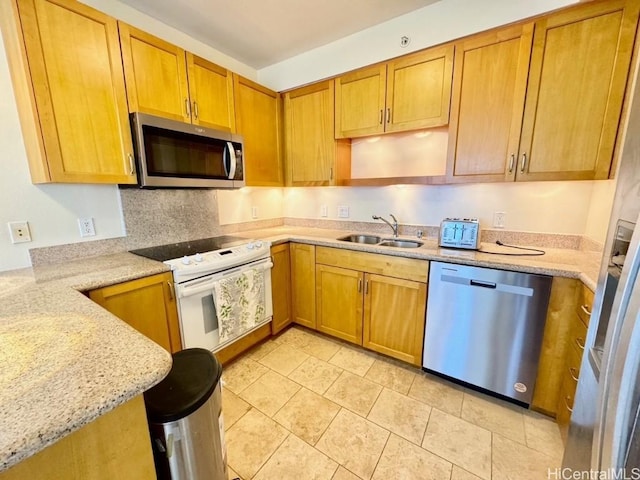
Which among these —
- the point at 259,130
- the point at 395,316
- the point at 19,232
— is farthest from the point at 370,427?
the point at 259,130

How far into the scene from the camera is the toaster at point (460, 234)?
5.82 feet

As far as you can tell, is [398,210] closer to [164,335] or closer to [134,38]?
[164,335]

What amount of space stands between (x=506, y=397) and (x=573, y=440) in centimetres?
93

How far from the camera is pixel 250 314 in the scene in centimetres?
204

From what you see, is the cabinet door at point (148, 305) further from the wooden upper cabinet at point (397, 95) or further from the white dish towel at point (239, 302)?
the wooden upper cabinet at point (397, 95)

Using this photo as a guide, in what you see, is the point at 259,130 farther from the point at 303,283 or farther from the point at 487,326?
the point at 487,326

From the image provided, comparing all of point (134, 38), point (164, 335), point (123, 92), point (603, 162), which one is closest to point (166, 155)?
point (123, 92)

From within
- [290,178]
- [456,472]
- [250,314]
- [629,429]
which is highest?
[290,178]

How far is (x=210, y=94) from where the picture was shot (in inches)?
77.9

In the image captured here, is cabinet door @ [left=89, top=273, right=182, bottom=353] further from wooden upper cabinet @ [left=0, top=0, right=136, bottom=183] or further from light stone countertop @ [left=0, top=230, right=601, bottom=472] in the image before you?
wooden upper cabinet @ [left=0, top=0, right=136, bottom=183]

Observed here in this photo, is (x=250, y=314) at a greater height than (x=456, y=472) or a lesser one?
greater

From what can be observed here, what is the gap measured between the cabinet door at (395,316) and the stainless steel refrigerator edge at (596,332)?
96cm

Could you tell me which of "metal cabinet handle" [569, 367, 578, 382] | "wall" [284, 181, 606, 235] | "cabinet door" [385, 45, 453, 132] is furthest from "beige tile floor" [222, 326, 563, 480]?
"cabinet door" [385, 45, 453, 132]

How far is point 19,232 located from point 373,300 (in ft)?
7.34
